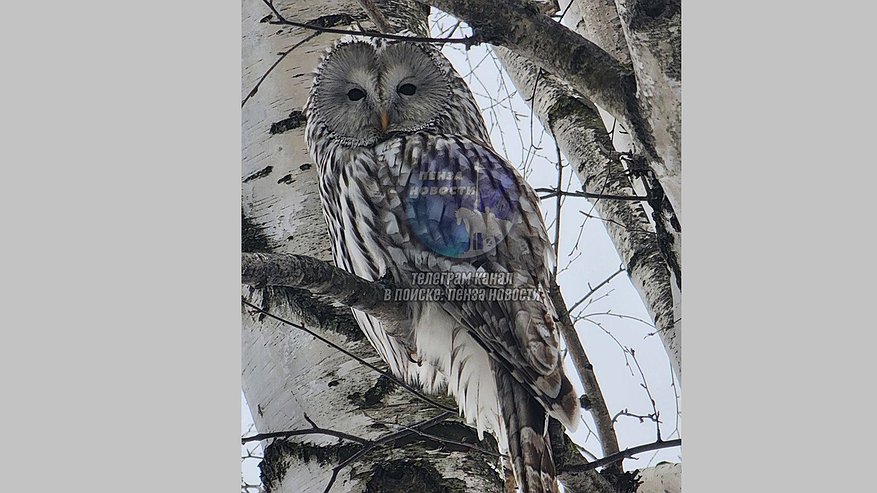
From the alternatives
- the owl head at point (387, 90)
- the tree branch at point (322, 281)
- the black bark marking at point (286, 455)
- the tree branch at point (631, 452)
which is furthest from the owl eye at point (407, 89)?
the tree branch at point (631, 452)

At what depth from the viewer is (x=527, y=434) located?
7.64 feet

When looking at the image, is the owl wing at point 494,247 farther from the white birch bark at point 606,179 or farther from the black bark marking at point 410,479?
the black bark marking at point 410,479

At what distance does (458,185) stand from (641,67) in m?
0.44

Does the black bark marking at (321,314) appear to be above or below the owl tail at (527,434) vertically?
above

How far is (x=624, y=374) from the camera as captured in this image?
2.41m

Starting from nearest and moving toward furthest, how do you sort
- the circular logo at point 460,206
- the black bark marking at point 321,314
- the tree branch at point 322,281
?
the tree branch at point 322,281, the circular logo at point 460,206, the black bark marking at point 321,314

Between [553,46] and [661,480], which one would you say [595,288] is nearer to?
[661,480]

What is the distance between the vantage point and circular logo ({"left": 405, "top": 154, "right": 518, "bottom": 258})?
2.38 meters

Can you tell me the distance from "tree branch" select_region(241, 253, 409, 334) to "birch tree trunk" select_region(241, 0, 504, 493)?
0.47 ft

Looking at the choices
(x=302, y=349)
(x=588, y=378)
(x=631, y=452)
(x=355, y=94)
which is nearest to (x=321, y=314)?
(x=302, y=349)

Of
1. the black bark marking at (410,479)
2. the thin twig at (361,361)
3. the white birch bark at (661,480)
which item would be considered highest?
the thin twig at (361,361)

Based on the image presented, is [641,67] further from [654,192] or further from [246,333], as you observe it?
[246,333]

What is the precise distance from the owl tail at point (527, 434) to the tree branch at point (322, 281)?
9.9 inches

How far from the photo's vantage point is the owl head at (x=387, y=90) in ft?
7.95
